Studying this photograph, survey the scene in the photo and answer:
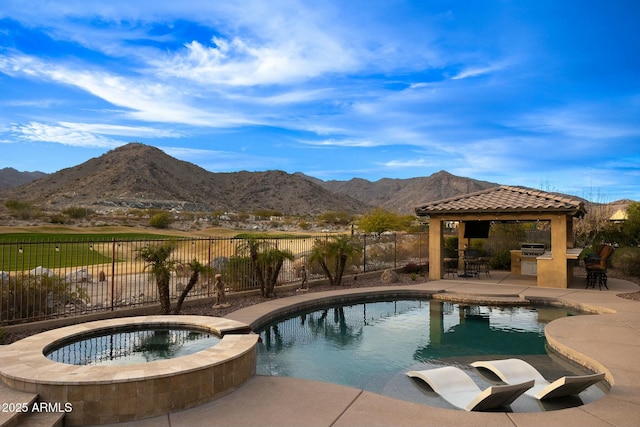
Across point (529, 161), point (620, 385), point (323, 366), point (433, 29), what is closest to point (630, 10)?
point (433, 29)

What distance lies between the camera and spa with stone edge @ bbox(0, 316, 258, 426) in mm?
4809

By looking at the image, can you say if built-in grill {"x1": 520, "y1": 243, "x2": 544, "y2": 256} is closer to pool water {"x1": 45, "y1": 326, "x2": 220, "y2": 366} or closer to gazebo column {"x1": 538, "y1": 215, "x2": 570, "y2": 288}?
gazebo column {"x1": 538, "y1": 215, "x2": 570, "y2": 288}

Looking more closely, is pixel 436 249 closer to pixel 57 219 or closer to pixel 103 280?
pixel 103 280

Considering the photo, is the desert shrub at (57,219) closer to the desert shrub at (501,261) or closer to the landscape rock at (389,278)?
the landscape rock at (389,278)

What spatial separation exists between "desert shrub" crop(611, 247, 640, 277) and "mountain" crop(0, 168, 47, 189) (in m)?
119

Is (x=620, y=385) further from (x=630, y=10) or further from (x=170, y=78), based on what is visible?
(x=170, y=78)

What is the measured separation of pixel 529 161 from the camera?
3325 centimetres

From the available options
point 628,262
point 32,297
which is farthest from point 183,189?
point 32,297

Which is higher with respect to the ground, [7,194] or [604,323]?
[7,194]

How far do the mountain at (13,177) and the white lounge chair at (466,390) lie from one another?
121 meters

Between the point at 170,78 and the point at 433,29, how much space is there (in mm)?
19009

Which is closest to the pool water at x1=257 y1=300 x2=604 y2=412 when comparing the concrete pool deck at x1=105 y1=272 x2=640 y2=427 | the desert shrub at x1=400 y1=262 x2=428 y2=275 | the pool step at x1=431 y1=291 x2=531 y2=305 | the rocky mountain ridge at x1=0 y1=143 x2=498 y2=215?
the pool step at x1=431 y1=291 x2=531 y2=305

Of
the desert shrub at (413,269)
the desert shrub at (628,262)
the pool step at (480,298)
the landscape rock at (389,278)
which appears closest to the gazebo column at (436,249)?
the desert shrub at (413,269)

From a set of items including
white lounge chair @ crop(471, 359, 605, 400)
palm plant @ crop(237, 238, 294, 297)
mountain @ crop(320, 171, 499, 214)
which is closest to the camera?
white lounge chair @ crop(471, 359, 605, 400)
